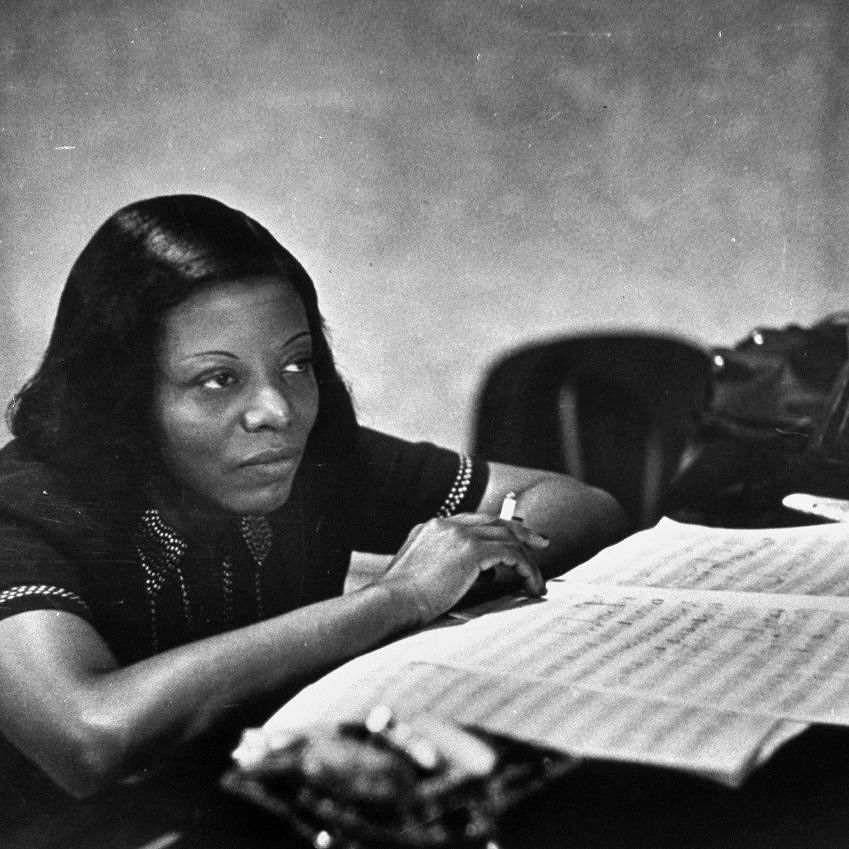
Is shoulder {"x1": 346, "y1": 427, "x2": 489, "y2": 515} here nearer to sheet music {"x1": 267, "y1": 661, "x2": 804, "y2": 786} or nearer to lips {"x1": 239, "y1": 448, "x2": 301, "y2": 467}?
lips {"x1": 239, "y1": 448, "x2": 301, "y2": 467}

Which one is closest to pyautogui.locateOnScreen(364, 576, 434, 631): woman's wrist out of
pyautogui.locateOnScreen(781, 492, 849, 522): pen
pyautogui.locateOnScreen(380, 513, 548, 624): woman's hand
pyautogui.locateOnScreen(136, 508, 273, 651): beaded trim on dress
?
pyautogui.locateOnScreen(380, 513, 548, 624): woman's hand

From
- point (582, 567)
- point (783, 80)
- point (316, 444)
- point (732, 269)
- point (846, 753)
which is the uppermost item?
point (783, 80)

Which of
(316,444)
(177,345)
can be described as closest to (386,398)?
(316,444)

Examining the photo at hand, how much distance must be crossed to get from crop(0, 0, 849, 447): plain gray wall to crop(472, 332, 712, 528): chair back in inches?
0.9

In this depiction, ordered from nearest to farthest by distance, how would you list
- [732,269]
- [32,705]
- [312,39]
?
[32,705] < [312,39] < [732,269]

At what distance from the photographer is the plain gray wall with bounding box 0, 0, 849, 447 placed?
3.24 ft

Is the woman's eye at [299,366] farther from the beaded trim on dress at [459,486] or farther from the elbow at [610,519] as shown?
the elbow at [610,519]

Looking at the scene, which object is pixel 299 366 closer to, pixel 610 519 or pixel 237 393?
pixel 237 393

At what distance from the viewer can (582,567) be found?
1146 millimetres

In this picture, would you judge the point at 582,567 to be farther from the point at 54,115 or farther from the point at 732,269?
the point at 54,115

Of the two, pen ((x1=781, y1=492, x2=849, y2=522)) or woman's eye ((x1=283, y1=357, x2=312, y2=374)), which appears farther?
pen ((x1=781, y1=492, x2=849, y2=522))

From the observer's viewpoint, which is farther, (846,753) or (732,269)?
(732,269)

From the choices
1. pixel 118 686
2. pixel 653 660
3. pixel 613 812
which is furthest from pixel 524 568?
pixel 118 686

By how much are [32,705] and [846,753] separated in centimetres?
66
